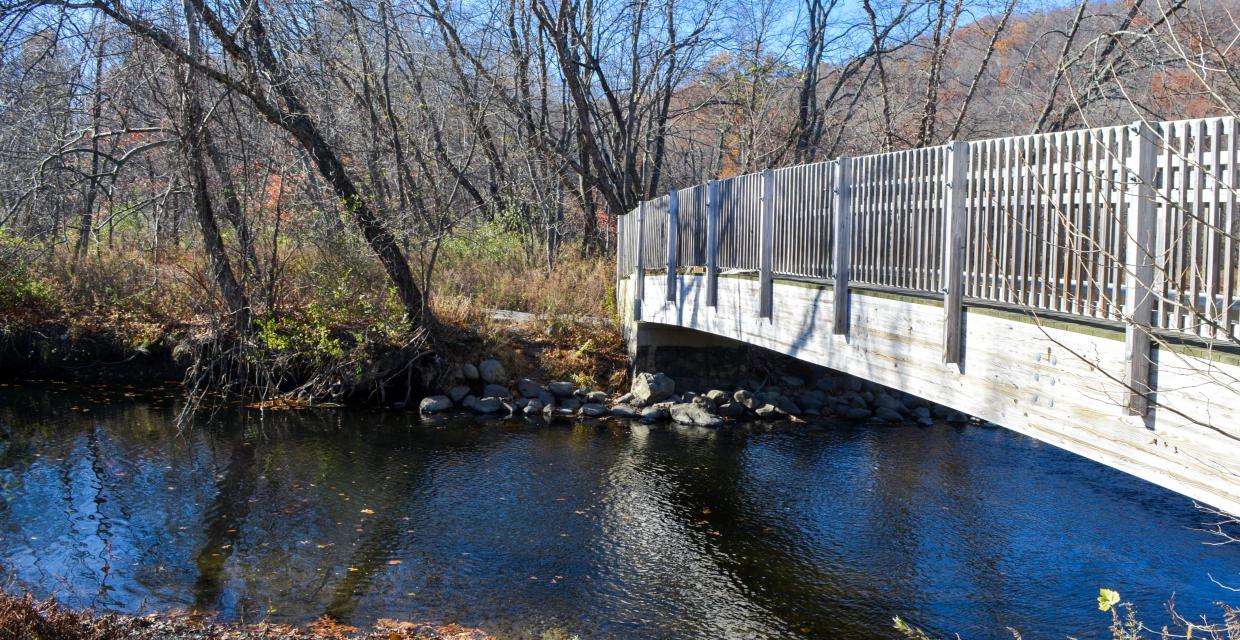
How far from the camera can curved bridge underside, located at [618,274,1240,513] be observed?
4156 mm

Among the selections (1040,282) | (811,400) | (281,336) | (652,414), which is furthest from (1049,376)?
(281,336)

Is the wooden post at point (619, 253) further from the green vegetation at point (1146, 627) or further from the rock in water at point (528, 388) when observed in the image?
the green vegetation at point (1146, 627)

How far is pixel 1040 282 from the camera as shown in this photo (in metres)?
5.38

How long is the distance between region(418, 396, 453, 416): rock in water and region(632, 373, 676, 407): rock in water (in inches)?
124

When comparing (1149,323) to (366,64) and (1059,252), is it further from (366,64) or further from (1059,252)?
(366,64)

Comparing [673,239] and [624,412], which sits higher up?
Answer: [673,239]

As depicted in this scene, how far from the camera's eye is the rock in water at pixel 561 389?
15867 millimetres

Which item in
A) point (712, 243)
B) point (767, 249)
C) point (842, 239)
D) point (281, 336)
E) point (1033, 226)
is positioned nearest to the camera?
point (1033, 226)

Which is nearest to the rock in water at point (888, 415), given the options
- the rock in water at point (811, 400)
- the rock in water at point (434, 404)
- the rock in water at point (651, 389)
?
the rock in water at point (811, 400)

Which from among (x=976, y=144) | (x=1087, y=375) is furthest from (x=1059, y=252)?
(x=976, y=144)

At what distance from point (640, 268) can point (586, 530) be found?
696 centimetres

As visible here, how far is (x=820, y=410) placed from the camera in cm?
1595

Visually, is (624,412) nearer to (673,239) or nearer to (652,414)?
(652,414)

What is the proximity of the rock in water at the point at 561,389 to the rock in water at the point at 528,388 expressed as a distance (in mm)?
222
